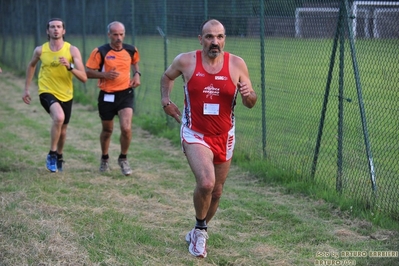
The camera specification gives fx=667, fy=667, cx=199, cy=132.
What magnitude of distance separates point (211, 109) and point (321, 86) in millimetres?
2633

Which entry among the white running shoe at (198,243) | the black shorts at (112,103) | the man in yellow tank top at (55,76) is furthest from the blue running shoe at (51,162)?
the white running shoe at (198,243)

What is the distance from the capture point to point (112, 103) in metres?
9.12

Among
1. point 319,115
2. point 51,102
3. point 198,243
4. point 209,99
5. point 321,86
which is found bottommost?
point 198,243

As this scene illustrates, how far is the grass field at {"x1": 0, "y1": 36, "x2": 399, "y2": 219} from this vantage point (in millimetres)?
6996

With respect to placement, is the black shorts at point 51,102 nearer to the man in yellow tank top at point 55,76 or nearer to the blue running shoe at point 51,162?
the man in yellow tank top at point 55,76

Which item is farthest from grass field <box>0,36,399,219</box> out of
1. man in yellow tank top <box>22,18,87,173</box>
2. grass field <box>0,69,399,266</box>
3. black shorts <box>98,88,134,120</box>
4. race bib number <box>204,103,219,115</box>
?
man in yellow tank top <box>22,18,87,173</box>

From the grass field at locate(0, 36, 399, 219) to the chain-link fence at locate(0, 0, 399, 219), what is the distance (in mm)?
12

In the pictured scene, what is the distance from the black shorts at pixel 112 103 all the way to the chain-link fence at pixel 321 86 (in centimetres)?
192

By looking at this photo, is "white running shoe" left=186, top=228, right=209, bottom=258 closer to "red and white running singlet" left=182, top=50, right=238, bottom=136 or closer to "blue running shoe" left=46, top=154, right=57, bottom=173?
"red and white running singlet" left=182, top=50, right=238, bottom=136

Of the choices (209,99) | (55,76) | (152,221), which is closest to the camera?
(209,99)

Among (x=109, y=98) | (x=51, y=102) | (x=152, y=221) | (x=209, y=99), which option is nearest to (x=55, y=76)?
(x=51, y=102)

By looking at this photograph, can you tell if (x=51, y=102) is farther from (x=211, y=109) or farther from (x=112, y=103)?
(x=211, y=109)

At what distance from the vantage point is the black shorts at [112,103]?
359 inches

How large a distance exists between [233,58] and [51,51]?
3.97 meters
